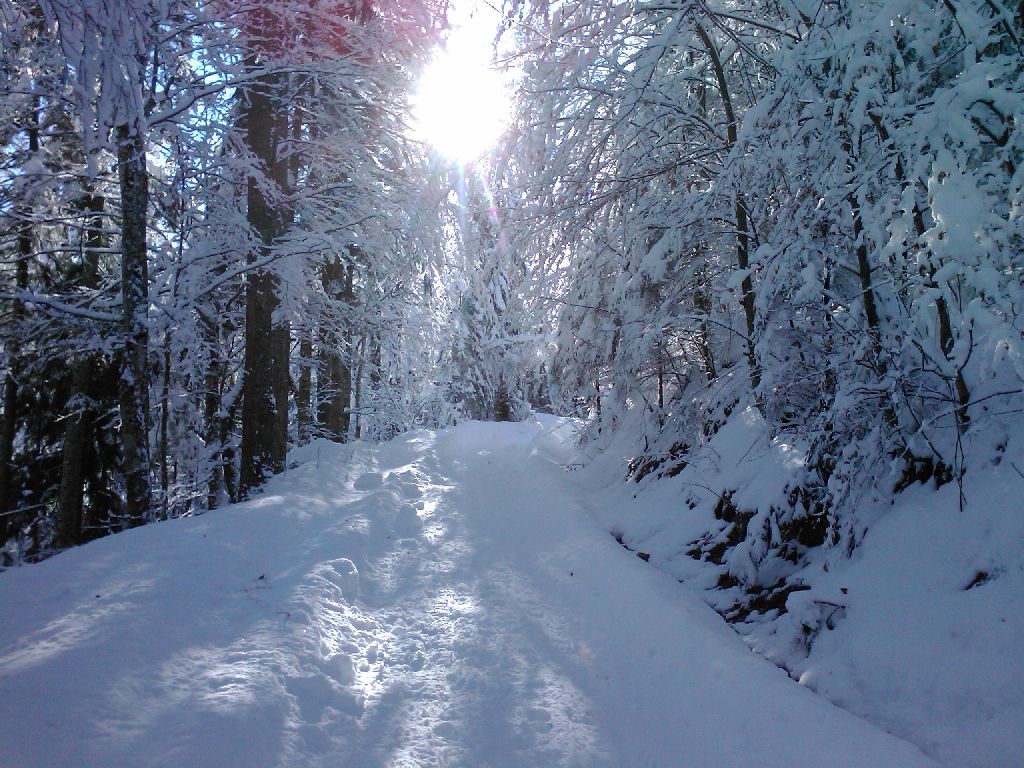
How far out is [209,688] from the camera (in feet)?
10.5

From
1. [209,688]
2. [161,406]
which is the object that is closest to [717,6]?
[209,688]

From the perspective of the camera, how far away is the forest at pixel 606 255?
3.86 metres

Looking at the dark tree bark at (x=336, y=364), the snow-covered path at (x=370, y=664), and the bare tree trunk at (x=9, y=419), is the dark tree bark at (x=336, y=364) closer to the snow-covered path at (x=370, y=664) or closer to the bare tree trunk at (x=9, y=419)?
the bare tree trunk at (x=9, y=419)

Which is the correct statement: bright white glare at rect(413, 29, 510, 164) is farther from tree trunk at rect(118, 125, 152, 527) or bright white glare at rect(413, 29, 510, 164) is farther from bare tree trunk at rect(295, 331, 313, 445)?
bare tree trunk at rect(295, 331, 313, 445)

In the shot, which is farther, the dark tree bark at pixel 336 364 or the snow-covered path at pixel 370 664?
the dark tree bark at pixel 336 364

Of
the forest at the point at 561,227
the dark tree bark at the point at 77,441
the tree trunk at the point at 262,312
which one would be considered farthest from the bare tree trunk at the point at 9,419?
the tree trunk at the point at 262,312

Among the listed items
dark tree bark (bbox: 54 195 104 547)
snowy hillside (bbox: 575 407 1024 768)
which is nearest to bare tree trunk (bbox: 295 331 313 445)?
dark tree bark (bbox: 54 195 104 547)

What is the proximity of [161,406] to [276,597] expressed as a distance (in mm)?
8332

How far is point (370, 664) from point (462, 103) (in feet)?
25.3

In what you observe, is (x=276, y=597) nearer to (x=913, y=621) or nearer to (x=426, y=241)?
(x=913, y=621)

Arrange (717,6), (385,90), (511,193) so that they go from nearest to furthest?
(717,6), (511,193), (385,90)

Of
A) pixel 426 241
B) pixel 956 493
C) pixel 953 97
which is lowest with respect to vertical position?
pixel 956 493

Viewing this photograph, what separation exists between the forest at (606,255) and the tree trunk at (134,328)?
0.04 metres

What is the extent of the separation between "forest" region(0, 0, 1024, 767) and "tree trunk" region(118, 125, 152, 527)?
38 millimetres
